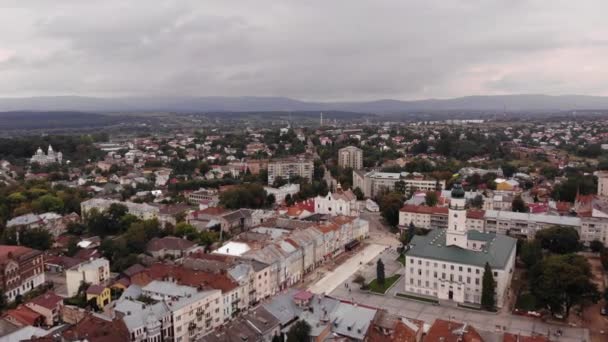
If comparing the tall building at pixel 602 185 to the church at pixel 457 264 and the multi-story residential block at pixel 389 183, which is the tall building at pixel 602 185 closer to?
the multi-story residential block at pixel 389 183

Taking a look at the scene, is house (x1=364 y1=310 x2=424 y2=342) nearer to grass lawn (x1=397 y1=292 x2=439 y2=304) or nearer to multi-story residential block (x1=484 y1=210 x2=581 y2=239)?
grass lawn (x1=397 y1=292 x2=439 y2=304)

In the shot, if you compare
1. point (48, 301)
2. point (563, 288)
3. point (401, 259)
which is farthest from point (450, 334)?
point (48, 301)

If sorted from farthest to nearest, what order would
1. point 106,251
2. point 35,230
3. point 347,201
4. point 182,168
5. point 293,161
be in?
point 182,168 → point 293,161 → point 347,201 → point 35,230 → point 106,251

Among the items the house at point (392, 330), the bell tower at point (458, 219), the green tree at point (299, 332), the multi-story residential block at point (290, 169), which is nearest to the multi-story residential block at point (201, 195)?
the multi-story residential block at point (290, 169)

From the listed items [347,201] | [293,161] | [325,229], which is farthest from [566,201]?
[293,161]

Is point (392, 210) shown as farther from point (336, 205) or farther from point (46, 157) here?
point (46, 157)

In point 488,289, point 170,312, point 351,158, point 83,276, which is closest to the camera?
point 170,312

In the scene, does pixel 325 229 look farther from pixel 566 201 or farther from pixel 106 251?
pixel 566 201

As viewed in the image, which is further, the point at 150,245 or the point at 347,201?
the point at 347,201
